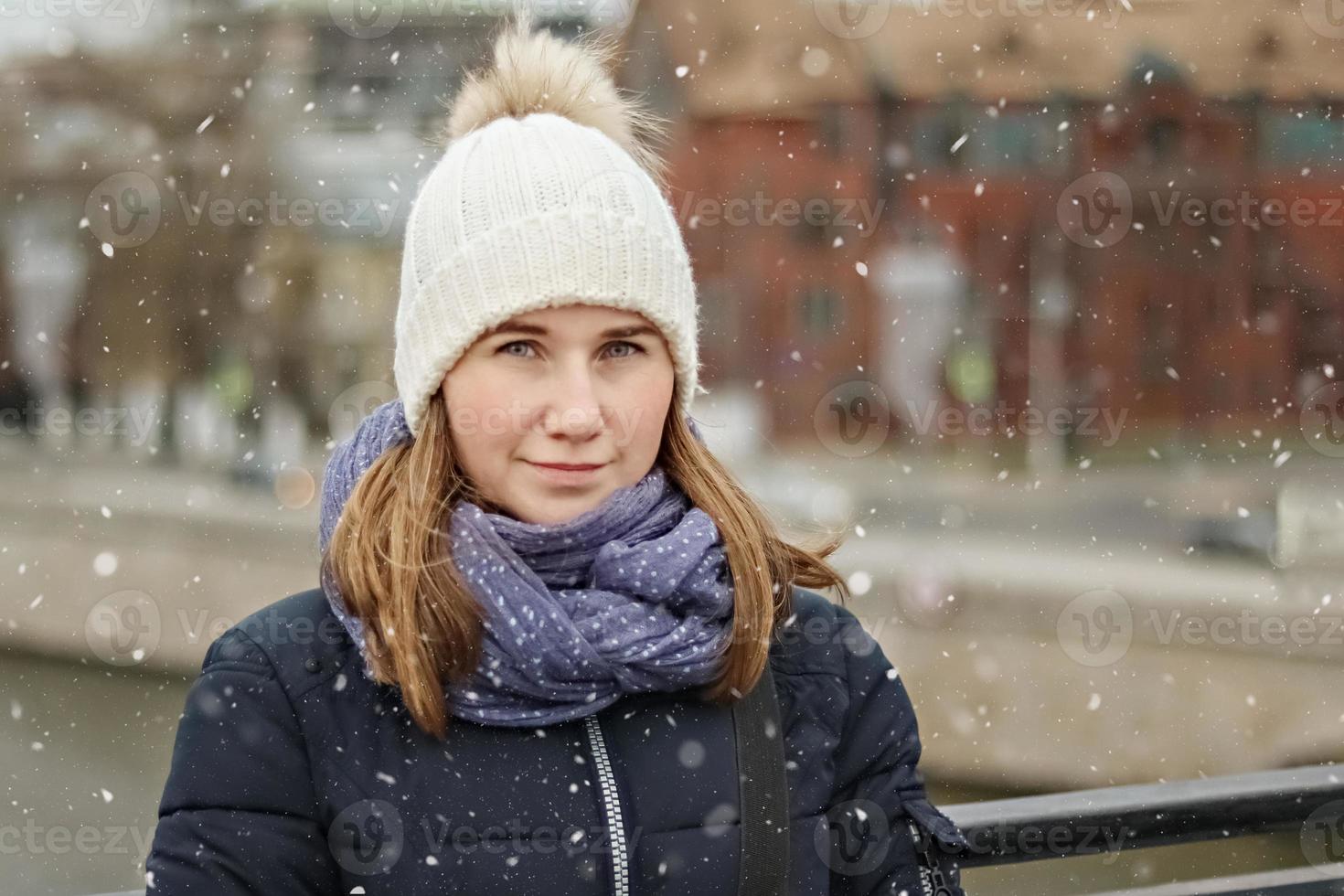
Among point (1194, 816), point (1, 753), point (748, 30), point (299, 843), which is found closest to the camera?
point (299, 843)

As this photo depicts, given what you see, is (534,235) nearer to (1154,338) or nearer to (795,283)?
(795,283)

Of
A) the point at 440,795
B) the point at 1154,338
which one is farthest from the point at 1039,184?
the point at 440,795

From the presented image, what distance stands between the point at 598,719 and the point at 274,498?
83.5 ft

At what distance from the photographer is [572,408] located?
177cm

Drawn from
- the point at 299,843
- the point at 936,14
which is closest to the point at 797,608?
the point at 299,843

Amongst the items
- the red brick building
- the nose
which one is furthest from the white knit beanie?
the red brick building

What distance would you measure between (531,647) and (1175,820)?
123 centimetres

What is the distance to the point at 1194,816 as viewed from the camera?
2410mm

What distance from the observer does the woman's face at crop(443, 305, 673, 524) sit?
1.81 meters

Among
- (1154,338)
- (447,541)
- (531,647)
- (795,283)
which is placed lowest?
(531,647)

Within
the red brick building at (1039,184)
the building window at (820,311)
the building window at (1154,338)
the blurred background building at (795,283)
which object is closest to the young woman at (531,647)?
the blurred background building at (795,283)

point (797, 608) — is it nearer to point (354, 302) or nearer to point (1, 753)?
point (1, 753)

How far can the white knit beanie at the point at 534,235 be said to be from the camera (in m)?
1.84

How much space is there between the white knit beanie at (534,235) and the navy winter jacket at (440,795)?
39 cm
